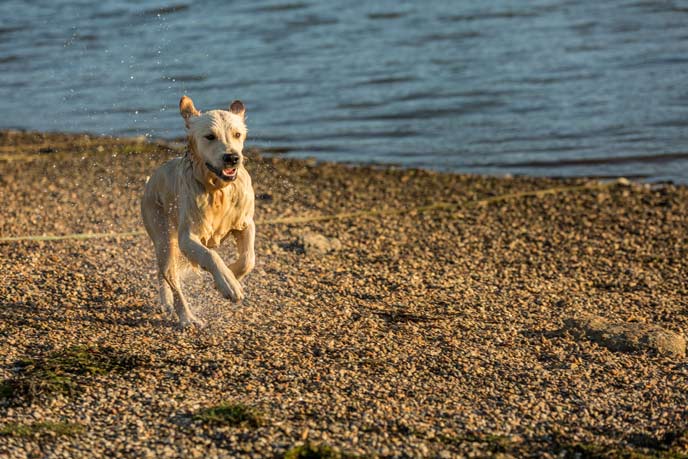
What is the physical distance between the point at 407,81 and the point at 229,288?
45.6ft

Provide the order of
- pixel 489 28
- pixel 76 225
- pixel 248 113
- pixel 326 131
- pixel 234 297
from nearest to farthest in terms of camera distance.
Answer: pixel 234 297 < pixel 76 225 < pixel 326 131 < pixel 248 113 < pixel 489 28

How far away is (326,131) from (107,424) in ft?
38.6

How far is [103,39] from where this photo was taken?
29.0 m

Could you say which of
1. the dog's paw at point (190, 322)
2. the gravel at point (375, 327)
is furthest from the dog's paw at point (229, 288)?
the dog's paw at point (190, 322)

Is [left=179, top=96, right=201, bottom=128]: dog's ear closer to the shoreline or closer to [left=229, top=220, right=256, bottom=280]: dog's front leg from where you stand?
[left=229, top=220, right=256, bottom=280]: dog's front leg

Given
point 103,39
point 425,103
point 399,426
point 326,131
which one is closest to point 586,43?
point 425,103

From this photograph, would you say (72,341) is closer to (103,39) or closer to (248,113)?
(248,113)

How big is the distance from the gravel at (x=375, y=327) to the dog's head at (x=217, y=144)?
1195mm

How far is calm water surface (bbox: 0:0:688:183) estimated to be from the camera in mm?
15898

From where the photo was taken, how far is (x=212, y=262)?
6.93 m

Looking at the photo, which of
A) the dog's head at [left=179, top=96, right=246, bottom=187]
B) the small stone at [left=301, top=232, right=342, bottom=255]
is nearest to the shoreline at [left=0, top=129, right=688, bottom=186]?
the small stone at [left=301, top=232, right=342, bottom=255]

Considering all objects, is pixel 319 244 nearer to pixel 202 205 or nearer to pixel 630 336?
pixel 202 205

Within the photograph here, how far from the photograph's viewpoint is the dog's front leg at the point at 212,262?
682cm

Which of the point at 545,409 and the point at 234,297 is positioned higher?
the point at 234,297
